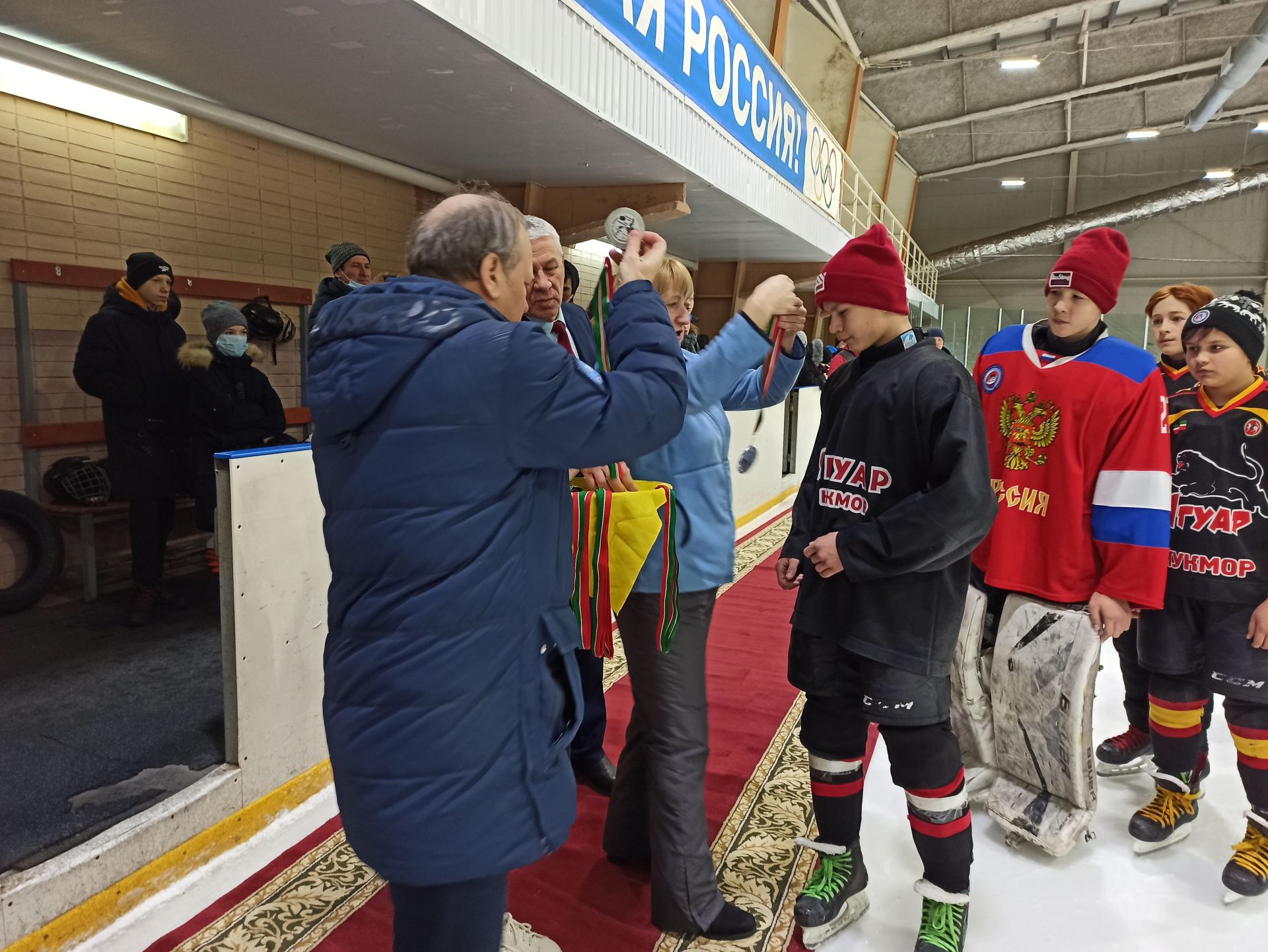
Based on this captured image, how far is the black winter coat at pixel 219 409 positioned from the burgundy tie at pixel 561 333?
2227 millimetres

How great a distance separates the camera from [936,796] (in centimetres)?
179

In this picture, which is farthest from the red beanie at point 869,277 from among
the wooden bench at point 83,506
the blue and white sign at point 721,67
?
the wooden bench at point 83,506

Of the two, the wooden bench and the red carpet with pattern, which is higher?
the wooden bench

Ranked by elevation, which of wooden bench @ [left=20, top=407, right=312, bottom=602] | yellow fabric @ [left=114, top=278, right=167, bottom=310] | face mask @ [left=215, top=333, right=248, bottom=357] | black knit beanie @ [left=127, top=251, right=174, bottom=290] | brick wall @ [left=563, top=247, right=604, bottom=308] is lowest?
wooden bench @ [left=20, top=407, right=312, bottom=602]

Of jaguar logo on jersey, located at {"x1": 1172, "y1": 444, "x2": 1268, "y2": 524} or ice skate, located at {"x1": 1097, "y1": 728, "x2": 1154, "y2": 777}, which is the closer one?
jaguar logo on jersey, located at {"x1": 1172, "y1": 444, "x2": 1268, "y2": 524}

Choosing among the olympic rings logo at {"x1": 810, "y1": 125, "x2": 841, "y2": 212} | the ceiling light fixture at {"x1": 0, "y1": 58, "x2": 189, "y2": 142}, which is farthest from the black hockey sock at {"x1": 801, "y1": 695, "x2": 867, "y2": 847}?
the olympic rings logo at {"x1": 810, "y1": 125, "x2": 841, "y2": 212}

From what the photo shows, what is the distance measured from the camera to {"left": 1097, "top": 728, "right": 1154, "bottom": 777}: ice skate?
2.76 meters

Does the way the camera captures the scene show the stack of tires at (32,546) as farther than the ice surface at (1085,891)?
Yes

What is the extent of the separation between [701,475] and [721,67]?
13.4ft

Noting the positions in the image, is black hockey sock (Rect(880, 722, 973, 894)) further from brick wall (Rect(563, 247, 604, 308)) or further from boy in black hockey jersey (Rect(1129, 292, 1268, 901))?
brick wall (Rect(563, 247, 604, 308))

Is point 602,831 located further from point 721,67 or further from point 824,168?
point 824,168

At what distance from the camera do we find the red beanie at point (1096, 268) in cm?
206

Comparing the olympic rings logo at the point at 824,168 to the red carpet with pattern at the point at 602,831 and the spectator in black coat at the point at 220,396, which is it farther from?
the spectator in black coat at the point at 220,396

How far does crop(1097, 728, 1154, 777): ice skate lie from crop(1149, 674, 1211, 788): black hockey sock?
341mm
